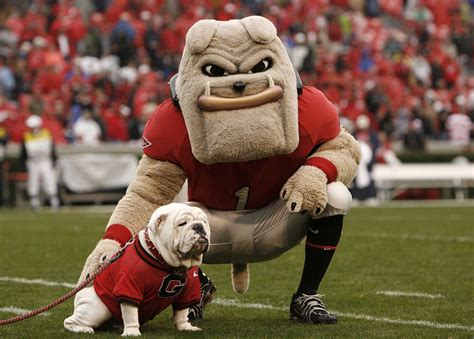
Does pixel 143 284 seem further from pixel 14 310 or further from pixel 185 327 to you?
pixel 14 310

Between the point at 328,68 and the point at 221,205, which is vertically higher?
the point at 221,205

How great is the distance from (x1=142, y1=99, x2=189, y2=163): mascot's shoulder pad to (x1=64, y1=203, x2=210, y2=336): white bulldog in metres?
0.56

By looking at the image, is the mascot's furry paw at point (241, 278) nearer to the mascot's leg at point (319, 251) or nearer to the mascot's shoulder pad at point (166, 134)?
the mascot's leg at point (319, 251)

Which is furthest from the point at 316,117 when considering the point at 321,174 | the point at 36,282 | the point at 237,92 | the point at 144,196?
the point at 36,282

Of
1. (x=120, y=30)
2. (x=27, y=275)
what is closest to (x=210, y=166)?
(x=27, y=275)

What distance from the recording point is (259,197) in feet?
18.0

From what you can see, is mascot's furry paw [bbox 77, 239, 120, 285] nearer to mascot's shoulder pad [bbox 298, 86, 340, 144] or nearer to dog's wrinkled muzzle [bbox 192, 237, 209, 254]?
dog's wrinkled muzzle [bbox 192, 237, 209, 254]

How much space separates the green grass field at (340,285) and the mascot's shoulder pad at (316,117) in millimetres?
873

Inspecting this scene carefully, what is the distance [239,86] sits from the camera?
5.00 metres

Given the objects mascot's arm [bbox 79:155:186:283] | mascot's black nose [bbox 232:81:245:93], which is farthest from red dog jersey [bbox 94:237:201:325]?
mascot's black nose [bbox 232:81:245:93]

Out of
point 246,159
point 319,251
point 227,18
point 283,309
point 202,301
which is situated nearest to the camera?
point 246,159

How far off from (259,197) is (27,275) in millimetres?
2708

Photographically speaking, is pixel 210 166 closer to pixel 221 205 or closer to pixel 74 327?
pixel 221 205

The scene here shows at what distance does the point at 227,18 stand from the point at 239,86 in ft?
59.2
